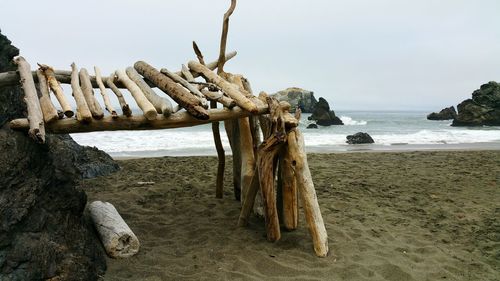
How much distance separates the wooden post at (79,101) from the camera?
3.39 metres

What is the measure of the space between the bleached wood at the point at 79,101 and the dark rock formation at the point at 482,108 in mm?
32978

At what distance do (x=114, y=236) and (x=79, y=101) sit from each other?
1.42 m

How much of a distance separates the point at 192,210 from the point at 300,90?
5270cm

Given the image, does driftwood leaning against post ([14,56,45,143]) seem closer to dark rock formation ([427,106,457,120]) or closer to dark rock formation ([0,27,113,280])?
dark rock formation ([0,27,113,280])

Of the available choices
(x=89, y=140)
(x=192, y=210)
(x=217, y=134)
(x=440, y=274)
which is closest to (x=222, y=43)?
(x=217, y=134)

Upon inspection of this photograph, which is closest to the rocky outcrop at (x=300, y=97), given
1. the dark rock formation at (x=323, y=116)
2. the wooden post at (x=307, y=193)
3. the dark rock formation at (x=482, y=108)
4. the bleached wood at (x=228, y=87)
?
the dark rock formation at (x=323, y=116)

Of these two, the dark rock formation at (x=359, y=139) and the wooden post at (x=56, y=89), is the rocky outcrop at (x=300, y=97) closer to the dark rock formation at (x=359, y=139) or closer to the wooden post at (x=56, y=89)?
the dark rock formation at (x=359, y=139)

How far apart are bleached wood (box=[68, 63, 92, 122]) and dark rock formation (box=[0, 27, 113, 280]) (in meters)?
0.42

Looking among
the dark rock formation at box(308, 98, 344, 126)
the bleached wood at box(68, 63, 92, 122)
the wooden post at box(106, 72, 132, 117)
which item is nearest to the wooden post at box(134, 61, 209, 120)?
the wooden post at box(106, 72, 132, 117)

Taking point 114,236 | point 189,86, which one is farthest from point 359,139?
point 114,236

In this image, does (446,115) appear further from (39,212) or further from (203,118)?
(39,212)

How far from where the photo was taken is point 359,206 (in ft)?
19.7

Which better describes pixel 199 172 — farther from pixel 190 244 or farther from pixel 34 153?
pixel 34 153

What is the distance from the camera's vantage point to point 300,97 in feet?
182
